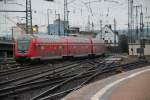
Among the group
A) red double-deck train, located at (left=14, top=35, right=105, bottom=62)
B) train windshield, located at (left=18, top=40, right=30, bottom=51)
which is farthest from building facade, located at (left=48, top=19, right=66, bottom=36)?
train windshield, located at (left=18, top=40, right=30, bottom=51)

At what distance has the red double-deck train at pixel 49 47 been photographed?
3556 centimetres

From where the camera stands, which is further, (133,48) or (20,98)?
(133,48)

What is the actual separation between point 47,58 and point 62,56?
458cm

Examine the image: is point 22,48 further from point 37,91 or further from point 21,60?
point 37,91

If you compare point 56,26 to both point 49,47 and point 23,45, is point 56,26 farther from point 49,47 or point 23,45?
point 23,45

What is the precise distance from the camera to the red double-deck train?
35.6 meters

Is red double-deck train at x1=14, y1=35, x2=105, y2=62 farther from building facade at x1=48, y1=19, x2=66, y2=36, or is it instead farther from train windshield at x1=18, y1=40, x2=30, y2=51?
building facade at x1=48, y1=19, x2=66, y2=36

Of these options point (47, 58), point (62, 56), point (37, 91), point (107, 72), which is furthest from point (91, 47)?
point (37, 91)

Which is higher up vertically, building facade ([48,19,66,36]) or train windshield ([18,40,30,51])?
building facade ([48,19,66,36])

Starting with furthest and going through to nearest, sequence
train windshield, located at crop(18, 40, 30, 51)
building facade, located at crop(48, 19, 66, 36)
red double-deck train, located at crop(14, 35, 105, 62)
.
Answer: building facade, located at crop(48, 19, 66, 36) → train windshield, located at crop(18, 40, 30, 51) → red double-deck train, located at crop(14, 35, 105, 62)

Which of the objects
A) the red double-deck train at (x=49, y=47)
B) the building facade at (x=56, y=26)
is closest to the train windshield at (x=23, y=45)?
the red double-deck train at (x=49, y=47)

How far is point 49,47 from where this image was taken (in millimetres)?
38281

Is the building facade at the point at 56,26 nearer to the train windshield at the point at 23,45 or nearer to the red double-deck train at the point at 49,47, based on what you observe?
the red double-deck train at the point at 49,47

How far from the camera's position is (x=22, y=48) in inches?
1427
